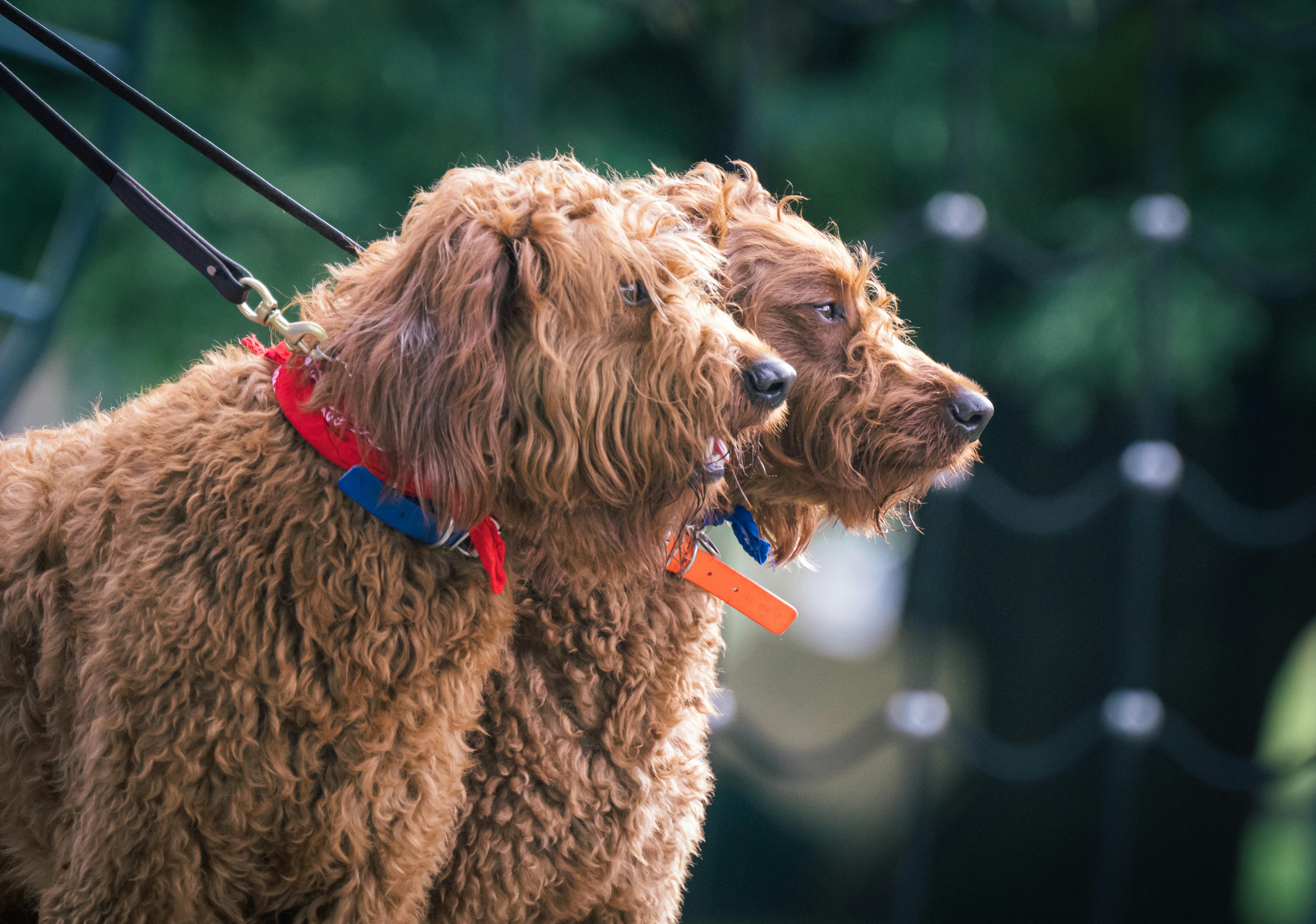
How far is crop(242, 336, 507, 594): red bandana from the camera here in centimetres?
161

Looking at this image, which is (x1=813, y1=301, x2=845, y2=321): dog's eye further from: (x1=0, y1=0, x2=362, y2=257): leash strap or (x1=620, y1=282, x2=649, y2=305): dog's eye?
(x1=0, y1=0, x2=362, y2=257): leash strap

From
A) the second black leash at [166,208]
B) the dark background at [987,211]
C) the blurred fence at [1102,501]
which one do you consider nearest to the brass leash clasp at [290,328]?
the second black leash at [166,208]

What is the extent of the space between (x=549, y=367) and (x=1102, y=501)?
462 cm

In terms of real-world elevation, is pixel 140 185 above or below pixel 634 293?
above

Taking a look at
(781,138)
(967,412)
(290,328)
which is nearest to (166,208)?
(290,328)

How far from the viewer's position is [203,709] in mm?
1555

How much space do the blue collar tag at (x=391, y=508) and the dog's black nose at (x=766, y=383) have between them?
486mm

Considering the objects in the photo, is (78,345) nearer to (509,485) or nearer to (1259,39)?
(509,485)

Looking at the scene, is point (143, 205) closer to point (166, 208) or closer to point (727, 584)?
point (166, 208)

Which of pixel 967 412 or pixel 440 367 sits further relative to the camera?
pixel 967 412

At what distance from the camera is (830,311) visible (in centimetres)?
238

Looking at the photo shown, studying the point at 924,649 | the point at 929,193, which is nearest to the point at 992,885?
the point at 924,649

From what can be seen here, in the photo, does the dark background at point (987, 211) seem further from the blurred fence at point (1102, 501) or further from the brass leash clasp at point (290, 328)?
the brass leash clasp at point (290, 328)

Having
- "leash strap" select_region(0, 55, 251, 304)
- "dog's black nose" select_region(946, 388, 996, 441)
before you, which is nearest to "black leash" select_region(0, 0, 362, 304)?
"leash strap" select_region(0, 55, 251, 304)
